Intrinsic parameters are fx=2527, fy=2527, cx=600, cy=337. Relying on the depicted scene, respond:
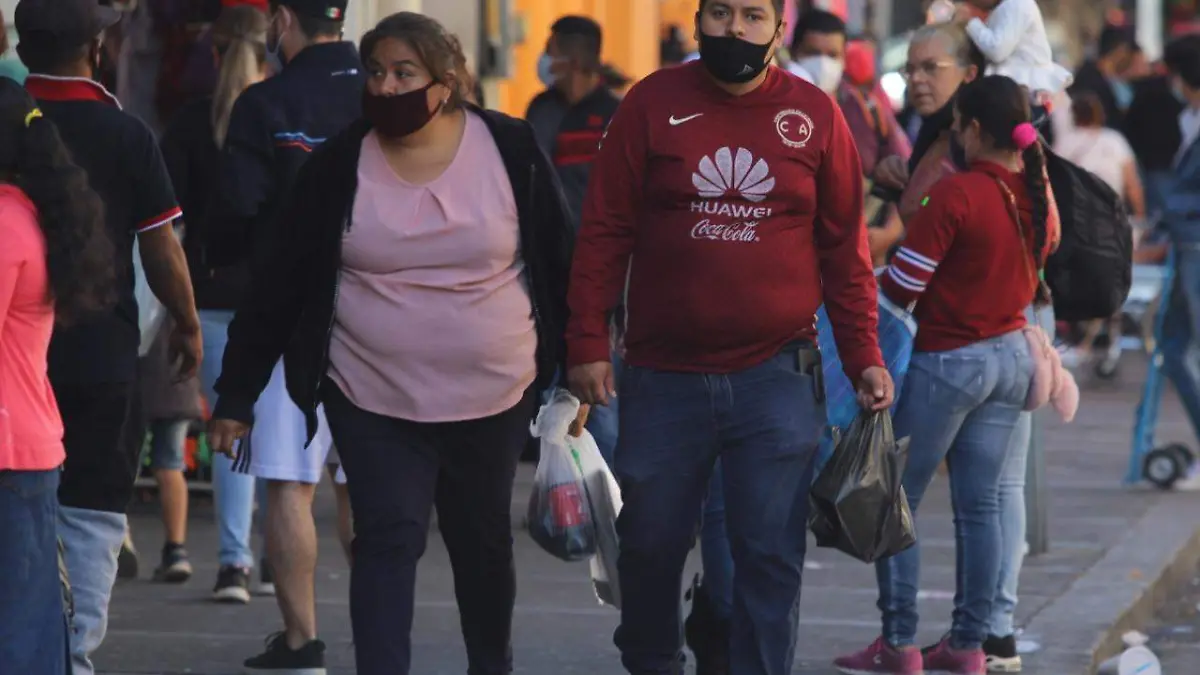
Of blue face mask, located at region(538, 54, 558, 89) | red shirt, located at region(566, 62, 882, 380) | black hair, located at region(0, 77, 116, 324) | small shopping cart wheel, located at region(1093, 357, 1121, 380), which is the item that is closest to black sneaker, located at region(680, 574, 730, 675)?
red shirt, located at region(566, 62, 882, 380)

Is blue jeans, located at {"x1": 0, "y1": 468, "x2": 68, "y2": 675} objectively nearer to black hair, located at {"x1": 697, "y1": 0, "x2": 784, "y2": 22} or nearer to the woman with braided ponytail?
black hair, located at {"x1": 697, "y1": 0, "x2": 784, "y2": 22}

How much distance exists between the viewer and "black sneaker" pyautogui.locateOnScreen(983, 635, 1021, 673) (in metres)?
7.26

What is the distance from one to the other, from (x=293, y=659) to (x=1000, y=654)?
2.02 meters

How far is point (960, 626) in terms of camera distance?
23.3 feet

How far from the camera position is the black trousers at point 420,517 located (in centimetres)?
575

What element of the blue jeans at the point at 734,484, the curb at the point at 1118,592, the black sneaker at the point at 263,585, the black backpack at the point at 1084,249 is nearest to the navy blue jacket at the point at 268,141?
the blue jeans at the point at 734,484

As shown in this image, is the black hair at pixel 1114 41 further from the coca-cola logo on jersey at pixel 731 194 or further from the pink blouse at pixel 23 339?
the pink blouse at pixel 23 339

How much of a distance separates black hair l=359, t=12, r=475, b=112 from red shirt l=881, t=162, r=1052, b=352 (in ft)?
4.95

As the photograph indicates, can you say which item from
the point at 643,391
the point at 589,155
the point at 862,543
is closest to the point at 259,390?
the point at 643,391

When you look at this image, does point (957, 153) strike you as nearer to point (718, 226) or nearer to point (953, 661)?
point (953, 661)

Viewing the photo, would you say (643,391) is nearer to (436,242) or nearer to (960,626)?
(436,242)

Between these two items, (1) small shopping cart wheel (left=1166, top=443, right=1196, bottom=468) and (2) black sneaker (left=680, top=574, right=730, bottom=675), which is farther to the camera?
(1) small shopping cart wheel (left=1166, top=443, right=1196, bottom=468)

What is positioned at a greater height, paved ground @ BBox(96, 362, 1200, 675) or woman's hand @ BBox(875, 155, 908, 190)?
woman's hand @ BBox(875, 155, 908, 190)

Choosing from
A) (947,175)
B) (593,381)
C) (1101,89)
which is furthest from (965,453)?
(1101,89)
